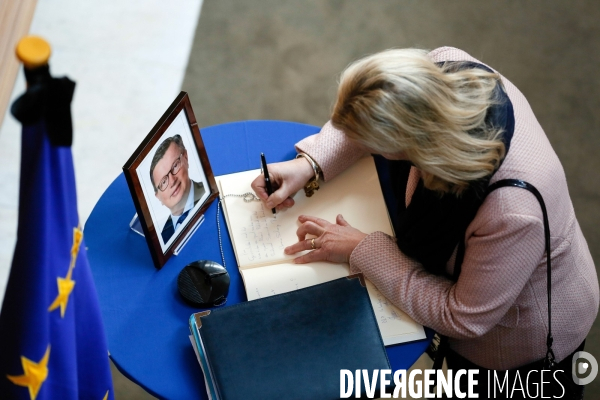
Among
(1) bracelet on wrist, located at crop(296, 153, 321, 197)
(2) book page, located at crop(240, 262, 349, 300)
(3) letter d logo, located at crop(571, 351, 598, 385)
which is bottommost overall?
(3) letter d logo, located at crop(571, 351, 598, 385)

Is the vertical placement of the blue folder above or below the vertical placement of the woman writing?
below

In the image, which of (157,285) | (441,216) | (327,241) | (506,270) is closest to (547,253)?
(506,270)

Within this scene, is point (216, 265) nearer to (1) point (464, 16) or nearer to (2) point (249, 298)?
(2) point (249, 298)

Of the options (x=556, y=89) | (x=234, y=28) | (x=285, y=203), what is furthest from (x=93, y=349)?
(x=556, y=89)

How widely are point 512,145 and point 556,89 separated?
166cm

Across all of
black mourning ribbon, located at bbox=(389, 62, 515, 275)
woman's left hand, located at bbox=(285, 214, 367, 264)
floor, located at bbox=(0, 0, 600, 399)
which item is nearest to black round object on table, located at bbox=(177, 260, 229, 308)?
woman's left hand, located at bbox=(285, 214, 367, 264)

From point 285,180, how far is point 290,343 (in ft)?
1.37

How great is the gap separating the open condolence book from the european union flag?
1.24 ft

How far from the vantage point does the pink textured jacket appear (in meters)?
1.32

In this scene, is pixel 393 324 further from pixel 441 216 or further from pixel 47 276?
pixel 47 276

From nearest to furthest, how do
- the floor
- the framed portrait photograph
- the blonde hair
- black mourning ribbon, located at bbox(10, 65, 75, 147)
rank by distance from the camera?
black mourning ribbon, located at bbox(10, 65, 75, 147)
the blonde hair
the framed portrait photograph
the floor

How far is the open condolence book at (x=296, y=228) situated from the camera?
4.79 feet

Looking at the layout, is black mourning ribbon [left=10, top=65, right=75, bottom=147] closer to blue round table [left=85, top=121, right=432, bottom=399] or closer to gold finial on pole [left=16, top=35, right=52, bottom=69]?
gold finial on pole [left=16, top=35, right=52, bottom=69]

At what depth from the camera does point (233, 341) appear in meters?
1.36
